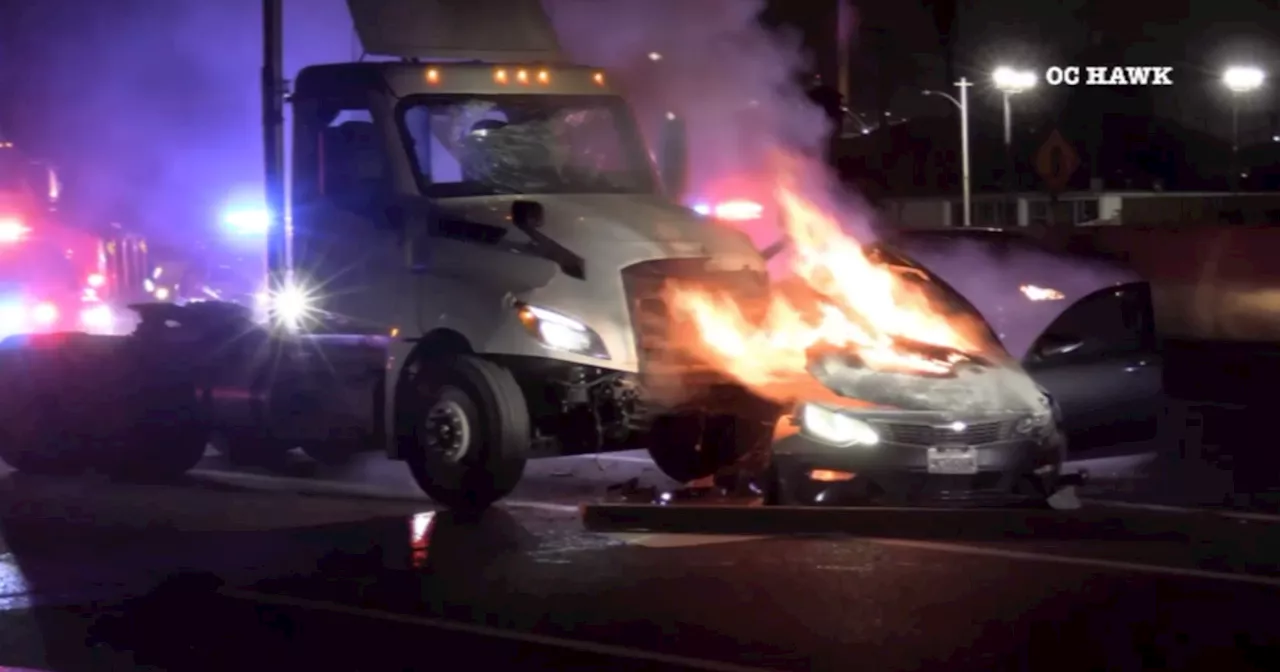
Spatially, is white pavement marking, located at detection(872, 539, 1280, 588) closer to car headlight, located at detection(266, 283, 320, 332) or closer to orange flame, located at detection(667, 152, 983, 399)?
orange flame, located at detection(667, 152, 983, 399)

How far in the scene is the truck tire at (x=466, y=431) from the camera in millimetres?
10094

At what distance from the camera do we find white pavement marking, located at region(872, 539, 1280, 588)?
26.6 ft

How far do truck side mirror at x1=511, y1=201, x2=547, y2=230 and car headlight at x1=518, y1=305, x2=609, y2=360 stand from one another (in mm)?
484

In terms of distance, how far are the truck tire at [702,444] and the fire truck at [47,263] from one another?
7171mm

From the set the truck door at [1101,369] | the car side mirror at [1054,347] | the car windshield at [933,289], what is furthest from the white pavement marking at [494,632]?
the car side mirror at [1054,347]

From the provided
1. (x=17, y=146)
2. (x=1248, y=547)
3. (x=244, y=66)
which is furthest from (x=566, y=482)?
(x=17, y=146)

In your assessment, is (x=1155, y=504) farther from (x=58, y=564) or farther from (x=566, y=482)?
(x=58, y=564)

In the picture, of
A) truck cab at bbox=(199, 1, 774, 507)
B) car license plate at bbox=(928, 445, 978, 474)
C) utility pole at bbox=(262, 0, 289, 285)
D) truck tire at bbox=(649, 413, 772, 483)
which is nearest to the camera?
car license plate at bbox=(928, 445, 978, 474)

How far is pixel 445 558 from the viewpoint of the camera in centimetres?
910

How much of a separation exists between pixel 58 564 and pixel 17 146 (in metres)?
12.7

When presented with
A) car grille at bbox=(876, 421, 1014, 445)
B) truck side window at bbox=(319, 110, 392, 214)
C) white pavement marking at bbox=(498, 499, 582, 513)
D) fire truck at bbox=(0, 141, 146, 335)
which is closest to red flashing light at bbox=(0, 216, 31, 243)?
fire truck at bbox=(0, 141, 146, 335)

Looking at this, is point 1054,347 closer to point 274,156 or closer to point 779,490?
point 779,490

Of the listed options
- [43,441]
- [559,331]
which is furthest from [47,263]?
[559,331]

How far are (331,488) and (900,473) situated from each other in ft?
15.1
